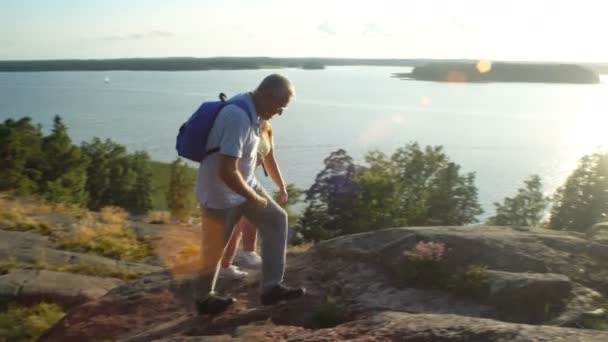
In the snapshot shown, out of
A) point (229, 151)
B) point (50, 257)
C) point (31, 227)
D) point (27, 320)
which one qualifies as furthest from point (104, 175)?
point (229, 151)

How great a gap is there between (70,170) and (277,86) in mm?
52102

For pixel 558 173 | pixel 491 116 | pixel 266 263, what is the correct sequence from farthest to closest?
pixel 491 116, pixel 558 173, pixel 266 263

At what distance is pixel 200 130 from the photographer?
15.5 feet

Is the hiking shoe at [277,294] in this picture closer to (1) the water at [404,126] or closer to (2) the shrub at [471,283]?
(2) the shrub at [471,283]

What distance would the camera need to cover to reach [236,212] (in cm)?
504

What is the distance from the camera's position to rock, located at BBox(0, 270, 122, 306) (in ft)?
23.5

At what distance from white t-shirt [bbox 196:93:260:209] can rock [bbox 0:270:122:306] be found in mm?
2959

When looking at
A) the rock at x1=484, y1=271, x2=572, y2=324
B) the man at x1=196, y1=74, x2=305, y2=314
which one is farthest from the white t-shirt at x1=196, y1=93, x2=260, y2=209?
the rock at x1=484, y1=271, x2=572, y2=324

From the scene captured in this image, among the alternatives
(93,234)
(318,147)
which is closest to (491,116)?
(318,147)

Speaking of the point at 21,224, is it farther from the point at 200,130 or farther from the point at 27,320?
the point at 200,130

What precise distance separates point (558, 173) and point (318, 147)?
94.7ft

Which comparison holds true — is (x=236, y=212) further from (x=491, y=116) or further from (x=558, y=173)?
(x=491, y=116)

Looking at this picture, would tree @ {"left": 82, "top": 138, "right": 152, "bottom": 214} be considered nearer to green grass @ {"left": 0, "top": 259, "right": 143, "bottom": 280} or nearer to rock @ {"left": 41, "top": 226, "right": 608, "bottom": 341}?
green grass @ {"left": 0, "top": 259, "right": 143, "bottom": 280}

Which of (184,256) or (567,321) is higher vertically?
(567,321)
